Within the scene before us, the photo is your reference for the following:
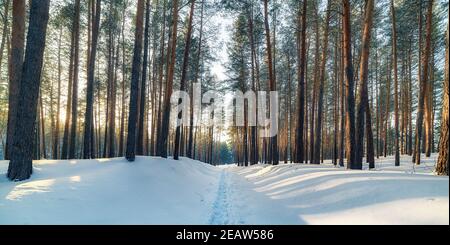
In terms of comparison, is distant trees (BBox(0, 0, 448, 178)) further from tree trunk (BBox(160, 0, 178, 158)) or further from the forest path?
the forest path

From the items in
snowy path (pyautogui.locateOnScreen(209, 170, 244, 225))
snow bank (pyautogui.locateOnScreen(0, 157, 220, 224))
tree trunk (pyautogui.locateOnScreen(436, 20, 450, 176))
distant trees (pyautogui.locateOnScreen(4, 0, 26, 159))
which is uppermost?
Answer: distant trees (pyautogui.locateOnScreen(4, 0, 26, 159))

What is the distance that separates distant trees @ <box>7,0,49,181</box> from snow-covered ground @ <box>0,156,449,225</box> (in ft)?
1.50

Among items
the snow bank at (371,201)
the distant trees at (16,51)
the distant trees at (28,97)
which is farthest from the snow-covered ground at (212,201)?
the distant trees at (16,51)


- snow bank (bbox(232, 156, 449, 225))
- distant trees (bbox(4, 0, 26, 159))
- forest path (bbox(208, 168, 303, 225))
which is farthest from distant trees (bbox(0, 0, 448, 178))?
forest path (bbox(208, 168, 303, 225))

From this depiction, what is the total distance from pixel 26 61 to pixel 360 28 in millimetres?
17626

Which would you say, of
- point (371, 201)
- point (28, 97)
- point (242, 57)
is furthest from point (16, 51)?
point (242, 57)

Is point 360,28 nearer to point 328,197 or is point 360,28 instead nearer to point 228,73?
point 228,73

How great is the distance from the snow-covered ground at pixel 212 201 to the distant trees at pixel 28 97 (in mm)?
458

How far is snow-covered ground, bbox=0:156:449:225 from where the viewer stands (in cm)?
403

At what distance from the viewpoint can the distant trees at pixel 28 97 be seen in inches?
261

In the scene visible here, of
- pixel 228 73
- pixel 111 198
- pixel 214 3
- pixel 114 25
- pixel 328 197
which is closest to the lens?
pixel 328 197

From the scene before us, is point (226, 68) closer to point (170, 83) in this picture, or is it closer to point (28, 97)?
point (170, 83)
